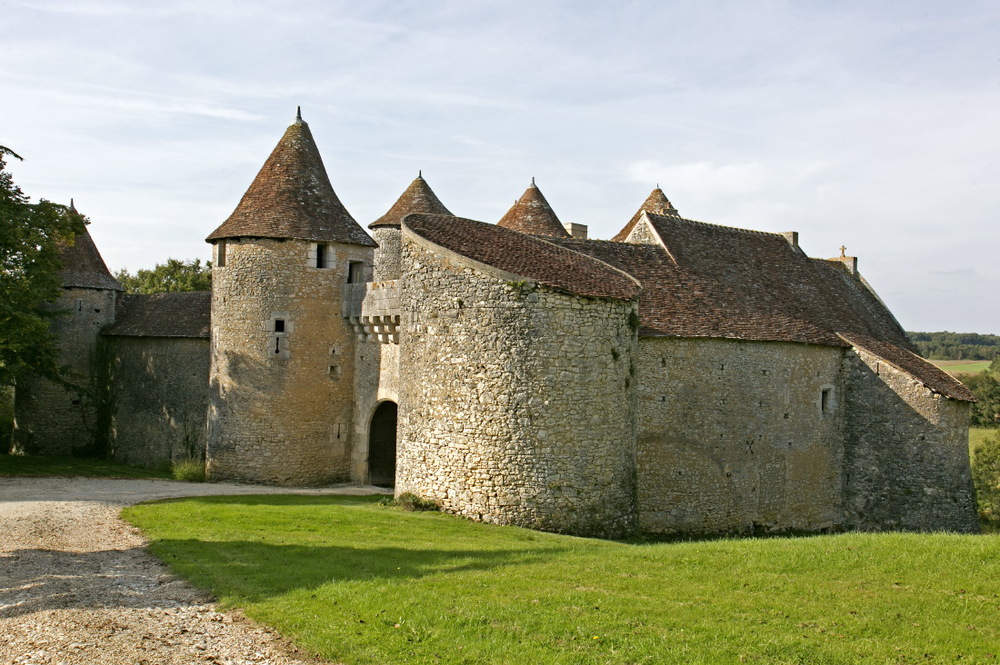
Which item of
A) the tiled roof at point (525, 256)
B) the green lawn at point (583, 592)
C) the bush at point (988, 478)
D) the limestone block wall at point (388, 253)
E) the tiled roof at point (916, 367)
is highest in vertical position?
the limestone block wall at point (388, 253)

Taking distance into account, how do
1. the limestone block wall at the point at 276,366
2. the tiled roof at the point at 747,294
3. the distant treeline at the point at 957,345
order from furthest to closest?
the distant treeline at the point at 957,345
the limestone block wall at the point at 276,366
the tiled roof at the point at 747,294

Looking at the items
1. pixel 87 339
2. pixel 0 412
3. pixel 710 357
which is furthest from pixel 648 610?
pixel 0 412

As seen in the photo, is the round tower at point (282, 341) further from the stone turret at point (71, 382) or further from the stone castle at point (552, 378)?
the stone turret at point (71, 382)

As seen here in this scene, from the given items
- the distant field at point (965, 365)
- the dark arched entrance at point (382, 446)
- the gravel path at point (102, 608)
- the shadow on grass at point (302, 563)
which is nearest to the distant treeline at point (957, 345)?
the distant field at point (965, 365)

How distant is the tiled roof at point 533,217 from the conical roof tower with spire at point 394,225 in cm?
259

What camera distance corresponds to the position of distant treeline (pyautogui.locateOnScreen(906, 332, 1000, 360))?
9356 centimetres

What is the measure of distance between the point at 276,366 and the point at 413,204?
912cm

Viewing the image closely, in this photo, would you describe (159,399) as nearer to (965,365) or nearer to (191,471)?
(191,471)

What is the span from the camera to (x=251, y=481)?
22.1 metres

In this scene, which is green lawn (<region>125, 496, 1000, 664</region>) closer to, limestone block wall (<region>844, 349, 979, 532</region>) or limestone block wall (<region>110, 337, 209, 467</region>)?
limestone block wall (<region>844, 349, 979, 532</region>)

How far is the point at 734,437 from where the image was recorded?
20.2 meters

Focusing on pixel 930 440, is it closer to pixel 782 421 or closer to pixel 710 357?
pixel 782 421

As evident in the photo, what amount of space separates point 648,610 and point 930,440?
14.9 metres

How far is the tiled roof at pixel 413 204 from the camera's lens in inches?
1147
